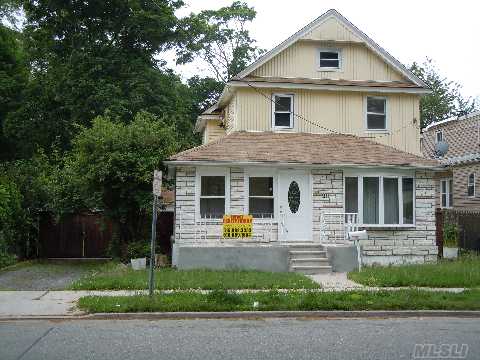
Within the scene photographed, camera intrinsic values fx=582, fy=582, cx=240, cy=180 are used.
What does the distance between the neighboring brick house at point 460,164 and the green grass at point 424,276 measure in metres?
10.9

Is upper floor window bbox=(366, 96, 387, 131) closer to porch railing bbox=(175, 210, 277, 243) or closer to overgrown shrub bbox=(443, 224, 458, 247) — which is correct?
overgrown shrub bbox=(443, 224, 458, 247)

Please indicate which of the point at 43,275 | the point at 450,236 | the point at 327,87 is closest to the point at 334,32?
the point at 327,87

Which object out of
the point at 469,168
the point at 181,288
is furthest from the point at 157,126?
the point at 469,168

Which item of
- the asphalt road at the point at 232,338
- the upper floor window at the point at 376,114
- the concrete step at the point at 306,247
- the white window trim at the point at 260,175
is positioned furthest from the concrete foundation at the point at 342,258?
the asphalt road at the point at 232,338

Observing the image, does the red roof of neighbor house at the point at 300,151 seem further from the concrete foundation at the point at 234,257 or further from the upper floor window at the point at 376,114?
the concrete foundation at the point at 234,257

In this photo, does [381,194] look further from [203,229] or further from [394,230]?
[203,229]

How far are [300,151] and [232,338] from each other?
1087 cm

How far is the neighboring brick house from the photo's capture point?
2723cm

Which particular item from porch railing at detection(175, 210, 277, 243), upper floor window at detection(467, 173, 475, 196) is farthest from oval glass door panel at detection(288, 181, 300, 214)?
upper floor window at detection(467, 173, 475, 196)

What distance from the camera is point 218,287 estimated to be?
43.1 ft

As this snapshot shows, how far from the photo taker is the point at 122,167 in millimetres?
18188

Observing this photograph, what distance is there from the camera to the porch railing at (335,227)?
59.8 ft

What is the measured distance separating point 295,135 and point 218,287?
8.53 metres

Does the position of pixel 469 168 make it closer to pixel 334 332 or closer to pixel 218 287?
pixel 218 287
